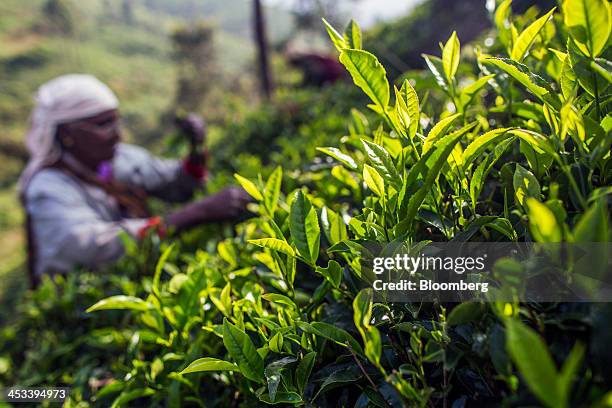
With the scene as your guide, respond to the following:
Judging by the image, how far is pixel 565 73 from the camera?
0.58m

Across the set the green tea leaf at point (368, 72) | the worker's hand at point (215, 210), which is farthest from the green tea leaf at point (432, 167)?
the worker's hand at point (215, 210)

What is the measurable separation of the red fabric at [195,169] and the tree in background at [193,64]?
17.7m

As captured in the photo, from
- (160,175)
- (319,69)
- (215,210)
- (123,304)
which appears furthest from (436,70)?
(319,69)

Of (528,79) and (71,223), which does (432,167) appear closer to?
(528,79)

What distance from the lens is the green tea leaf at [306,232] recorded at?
2.01 feet

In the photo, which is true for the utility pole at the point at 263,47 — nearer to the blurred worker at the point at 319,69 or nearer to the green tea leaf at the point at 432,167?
the blurred worker at the point at 319,69

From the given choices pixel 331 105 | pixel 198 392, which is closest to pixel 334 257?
pixel 198 392

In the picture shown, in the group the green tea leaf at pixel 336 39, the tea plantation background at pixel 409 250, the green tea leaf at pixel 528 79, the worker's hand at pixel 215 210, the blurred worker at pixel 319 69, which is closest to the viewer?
the tea plantation background at pixel 409 250

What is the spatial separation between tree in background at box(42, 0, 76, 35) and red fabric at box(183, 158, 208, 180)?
29.5m

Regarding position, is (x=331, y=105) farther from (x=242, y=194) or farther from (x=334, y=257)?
(x=334, y=257)

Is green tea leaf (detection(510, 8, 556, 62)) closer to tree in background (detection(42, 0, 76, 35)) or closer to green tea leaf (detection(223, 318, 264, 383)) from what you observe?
green tea leaf (detection(223, 318, 264, 383))

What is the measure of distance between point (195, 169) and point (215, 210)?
51.6 inches

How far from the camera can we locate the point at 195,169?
3.00 metres

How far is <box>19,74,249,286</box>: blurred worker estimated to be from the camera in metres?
2.01
